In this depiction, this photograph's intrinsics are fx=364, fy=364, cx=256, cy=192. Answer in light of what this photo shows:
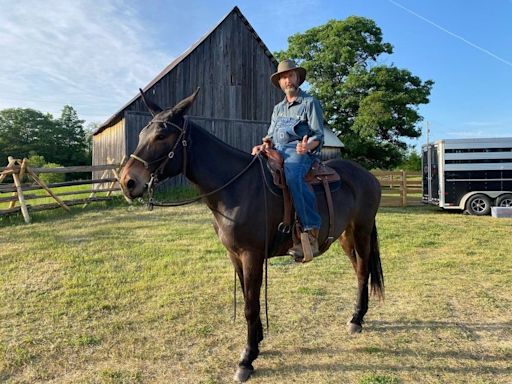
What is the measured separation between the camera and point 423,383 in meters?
3.18

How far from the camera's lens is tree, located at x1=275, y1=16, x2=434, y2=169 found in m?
27.6

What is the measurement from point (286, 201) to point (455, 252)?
593 cm

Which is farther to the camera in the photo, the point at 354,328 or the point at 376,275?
the point at 376,275

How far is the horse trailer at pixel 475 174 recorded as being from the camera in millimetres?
13336

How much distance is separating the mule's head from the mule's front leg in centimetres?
107

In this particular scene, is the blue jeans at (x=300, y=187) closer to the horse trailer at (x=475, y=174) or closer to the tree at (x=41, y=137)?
the horse trailer at (x=475, y=174)

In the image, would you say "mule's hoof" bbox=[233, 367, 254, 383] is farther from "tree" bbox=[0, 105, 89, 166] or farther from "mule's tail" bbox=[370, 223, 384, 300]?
"tree" bbox=[0, 105, 89, 166]

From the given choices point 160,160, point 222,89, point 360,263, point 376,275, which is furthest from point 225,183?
point 222,89

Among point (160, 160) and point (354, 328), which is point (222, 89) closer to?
point (354, 328)

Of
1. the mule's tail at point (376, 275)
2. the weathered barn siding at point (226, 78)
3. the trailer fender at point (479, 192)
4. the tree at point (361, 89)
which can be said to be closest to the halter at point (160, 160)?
the mule's tail at point (376, 275)

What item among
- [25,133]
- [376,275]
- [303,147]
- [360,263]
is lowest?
[376,275]

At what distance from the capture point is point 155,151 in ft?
9.89

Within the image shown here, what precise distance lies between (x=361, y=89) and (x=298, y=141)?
92.2ft

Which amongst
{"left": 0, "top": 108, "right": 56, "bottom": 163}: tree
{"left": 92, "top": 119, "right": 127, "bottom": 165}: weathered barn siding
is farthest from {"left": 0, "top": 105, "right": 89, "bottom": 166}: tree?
{"left": 92, "top": 119, "right": 127, "bottom": 165}: weathered barn siding
